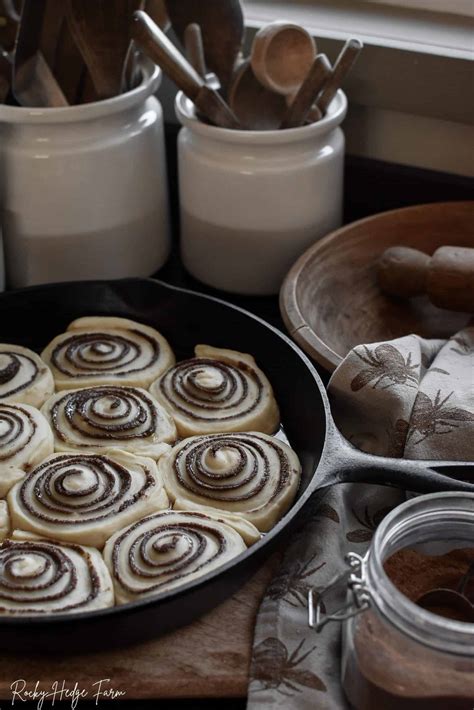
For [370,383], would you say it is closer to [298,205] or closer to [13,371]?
[298,205]

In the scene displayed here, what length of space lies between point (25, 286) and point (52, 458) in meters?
0.32

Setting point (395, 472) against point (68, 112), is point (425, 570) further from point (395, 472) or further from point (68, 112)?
point (68, 112)

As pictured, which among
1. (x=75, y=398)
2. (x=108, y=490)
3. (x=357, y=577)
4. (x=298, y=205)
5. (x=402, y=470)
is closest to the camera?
(x=357, y=577)

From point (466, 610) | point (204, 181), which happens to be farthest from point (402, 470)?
point (204, 181)

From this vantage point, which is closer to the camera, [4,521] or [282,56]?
[4,521]

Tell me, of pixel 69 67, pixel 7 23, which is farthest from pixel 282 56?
pixel 7 23

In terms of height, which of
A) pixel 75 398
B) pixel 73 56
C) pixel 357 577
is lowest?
pixel 75 398

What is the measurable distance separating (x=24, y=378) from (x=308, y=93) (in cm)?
48

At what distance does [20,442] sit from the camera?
3.51ft

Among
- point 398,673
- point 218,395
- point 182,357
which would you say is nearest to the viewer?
point 398,673

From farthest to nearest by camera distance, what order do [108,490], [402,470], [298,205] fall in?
[298,205]
[108,490]
[402,470]

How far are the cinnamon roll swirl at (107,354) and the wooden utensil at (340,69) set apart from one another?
36 cm

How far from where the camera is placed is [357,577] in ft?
2.58

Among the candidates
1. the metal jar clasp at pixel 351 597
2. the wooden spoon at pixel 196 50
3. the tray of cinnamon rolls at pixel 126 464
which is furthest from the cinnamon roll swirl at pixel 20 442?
the wooden spoon at pixel 196 50
